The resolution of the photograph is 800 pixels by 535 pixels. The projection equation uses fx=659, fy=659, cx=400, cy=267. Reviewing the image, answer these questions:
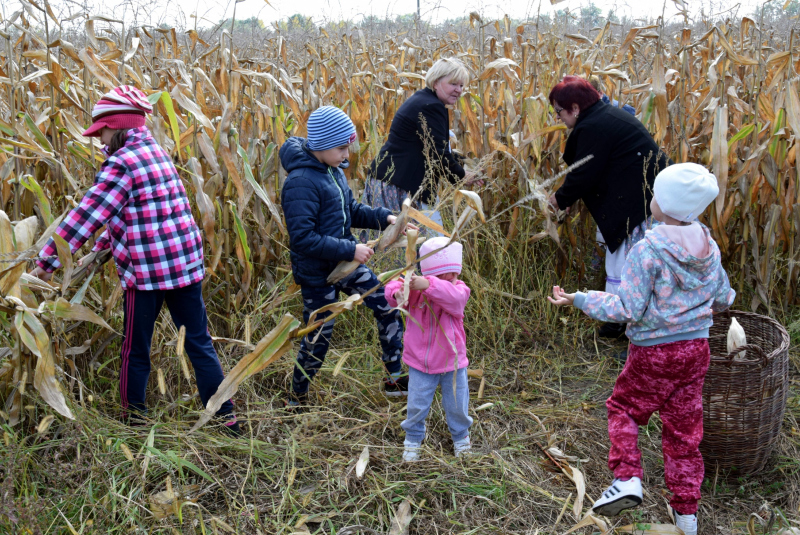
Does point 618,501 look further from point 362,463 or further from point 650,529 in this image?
point 362,463

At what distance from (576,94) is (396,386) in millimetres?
1590

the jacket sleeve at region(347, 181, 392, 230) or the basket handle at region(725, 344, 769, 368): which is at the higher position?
the jacket sleeve at region(347, 181, 392, 230)

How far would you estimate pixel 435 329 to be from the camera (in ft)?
7.48

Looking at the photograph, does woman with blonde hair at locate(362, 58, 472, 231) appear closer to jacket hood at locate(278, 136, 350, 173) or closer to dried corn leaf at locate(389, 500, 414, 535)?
jacket hood at locate(278, 136, 350, 173)

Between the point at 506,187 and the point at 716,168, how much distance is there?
1050 mm

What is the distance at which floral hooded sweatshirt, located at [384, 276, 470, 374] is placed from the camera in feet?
7.25

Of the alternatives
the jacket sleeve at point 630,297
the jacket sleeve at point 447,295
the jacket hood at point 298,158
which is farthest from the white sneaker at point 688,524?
the jacket hood at point 298,158

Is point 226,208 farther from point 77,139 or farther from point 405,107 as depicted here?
point 405,107

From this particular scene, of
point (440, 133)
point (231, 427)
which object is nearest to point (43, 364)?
point (231, 427)

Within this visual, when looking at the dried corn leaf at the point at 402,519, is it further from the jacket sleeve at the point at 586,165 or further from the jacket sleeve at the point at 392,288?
the jacket sleeve at the point at 586,165

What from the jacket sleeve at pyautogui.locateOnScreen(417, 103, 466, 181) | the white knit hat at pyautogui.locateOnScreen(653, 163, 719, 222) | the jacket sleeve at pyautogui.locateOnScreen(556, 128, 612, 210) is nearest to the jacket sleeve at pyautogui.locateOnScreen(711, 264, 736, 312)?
the white knit hat at pyautogui.locateOnScreen(653, 163, 719, 222)

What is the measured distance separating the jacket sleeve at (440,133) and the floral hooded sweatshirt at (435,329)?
1094 mm

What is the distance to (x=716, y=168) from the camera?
3.05 meters

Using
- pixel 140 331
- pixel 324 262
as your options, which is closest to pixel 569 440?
pixel 324 262
